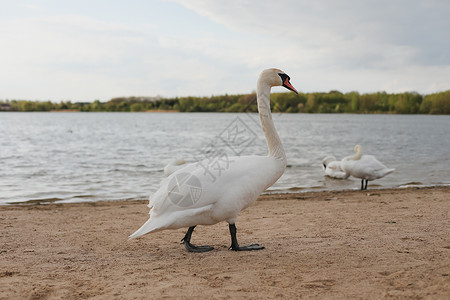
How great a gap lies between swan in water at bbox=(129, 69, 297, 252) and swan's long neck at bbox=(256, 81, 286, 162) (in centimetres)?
10

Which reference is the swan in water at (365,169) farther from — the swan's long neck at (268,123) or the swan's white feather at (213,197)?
the swan's white feather at (213,197)

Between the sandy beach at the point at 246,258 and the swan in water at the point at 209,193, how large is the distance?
0.44 metres

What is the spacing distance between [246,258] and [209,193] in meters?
0.82

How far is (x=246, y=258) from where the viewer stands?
4855 mm

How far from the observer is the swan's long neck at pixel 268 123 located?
5363mm

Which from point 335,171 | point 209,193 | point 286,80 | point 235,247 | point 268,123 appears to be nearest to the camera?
point 209,193

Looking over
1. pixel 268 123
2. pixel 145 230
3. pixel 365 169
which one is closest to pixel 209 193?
pixel 145 230

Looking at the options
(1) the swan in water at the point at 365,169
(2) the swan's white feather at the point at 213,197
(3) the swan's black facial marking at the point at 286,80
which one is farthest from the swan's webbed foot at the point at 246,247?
(1) the swan in water at the point at 365,169

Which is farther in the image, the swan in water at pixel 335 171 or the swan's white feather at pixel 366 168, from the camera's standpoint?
the swan in water at pixel 335 171

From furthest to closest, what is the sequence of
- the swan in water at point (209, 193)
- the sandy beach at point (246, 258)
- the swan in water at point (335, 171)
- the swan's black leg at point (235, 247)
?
the swan in water at point (335, 171)
the swan's black leg at point (235, 247)
the swan in water at point (209, 193)
the sandy beach at point (246, 258)

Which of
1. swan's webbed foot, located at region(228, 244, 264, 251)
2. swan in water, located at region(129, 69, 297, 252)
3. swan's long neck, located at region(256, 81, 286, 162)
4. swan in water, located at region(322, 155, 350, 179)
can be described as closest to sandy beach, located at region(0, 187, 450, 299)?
swan's webbed foot, located at region(228, 244, 264, 251)

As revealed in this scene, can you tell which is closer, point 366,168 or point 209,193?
point 209,193

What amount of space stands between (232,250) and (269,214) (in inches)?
117

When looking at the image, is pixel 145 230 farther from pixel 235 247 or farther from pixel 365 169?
pixel 365 169
